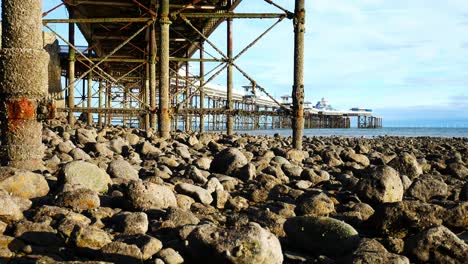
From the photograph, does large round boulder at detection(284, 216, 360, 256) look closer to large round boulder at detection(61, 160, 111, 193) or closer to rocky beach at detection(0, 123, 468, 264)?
rocky beach at detection(0, 123, 468, 264)

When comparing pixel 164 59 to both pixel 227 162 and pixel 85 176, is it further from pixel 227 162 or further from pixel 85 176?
pixel 85 176

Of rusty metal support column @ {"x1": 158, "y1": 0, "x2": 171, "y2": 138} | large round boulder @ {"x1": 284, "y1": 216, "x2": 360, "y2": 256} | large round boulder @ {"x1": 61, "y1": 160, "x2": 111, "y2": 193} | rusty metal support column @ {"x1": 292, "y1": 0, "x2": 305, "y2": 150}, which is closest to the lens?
large round boulder @ {"x1": 284, "y1": 216, "x2": 360, "y2": 256}

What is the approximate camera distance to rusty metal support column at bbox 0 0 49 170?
3.65m

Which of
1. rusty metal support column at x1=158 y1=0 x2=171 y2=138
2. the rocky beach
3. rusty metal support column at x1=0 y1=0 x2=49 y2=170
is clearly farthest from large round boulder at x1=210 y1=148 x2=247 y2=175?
rusty metal support column at x1=158 y1=0 x2=171 y2=138

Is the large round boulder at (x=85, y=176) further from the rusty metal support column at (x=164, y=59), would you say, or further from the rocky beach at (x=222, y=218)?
the rusty metal support column at (x=164, y=59)

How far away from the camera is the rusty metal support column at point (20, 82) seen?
3.65 m

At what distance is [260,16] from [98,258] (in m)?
6.91

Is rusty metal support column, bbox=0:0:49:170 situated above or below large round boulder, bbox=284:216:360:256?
above

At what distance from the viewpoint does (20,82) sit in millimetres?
3658

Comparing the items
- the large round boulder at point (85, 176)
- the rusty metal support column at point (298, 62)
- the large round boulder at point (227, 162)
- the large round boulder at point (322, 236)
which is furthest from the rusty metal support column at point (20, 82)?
the rusty metal support column at point (298, 62)

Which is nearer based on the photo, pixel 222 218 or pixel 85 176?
pixel 222 218

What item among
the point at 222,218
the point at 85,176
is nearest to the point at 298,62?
the point at 222,218

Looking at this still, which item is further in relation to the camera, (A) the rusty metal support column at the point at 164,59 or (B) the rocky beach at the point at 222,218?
(A) the rusty metal support column at the point at 164,59

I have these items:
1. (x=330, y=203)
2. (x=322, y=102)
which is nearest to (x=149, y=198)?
(x=330, y=203)
